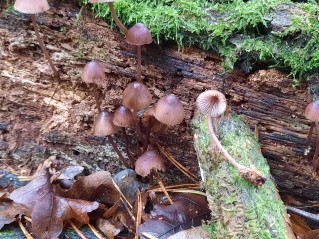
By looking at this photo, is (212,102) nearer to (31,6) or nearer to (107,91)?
(107,91)

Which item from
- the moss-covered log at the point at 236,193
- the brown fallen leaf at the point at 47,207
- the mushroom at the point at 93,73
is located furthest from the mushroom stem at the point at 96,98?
the moss-covered log at the point at 236,193

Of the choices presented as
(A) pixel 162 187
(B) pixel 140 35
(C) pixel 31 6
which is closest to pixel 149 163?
(A) pixel 162 187

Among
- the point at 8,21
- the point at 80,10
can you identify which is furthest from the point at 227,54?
the point at 8,21

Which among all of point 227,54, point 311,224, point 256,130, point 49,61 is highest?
point 227,54

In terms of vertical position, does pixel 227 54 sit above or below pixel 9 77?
above

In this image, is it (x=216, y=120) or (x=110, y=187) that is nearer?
(x=216, y=120)

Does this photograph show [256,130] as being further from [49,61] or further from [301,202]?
[49,61]

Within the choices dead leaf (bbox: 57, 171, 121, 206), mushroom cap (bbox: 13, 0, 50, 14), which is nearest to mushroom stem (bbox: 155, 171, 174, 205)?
dead leaf (bbox: 57, 171, 121, 206)
